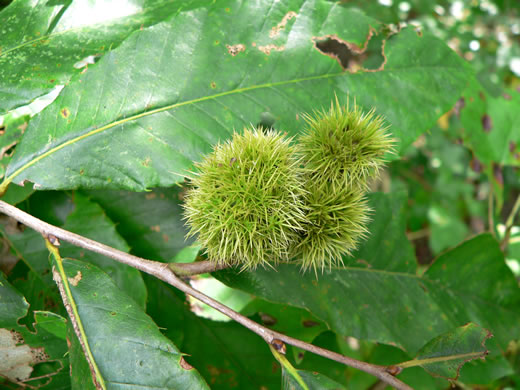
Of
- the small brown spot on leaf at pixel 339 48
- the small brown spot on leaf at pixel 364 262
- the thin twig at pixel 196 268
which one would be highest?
the small brown spot on leaf at pixel 339 48

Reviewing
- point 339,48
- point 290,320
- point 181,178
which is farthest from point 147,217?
point 339,48

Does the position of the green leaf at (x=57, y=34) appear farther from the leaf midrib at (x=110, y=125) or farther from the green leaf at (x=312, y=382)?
the green leaf at (x=312, y=382)

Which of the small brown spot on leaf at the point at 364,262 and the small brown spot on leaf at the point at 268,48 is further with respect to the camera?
the small brown spot on leaf at the point at 364,262

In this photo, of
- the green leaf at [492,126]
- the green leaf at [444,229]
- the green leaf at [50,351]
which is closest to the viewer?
the green leaf at [50,351]

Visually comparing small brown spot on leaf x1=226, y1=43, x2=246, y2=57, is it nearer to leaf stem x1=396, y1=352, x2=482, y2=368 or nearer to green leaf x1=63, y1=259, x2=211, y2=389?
green leaf x1=63, y1=259, x2=211, y2=389

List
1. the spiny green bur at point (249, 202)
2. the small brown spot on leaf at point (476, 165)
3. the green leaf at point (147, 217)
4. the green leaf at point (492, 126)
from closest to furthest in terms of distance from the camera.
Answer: the spiny green bur at point (249, 202) → the green leaf at point (147, 217) → the green leaf at point (492, 126) → the small brown spot on leaf at point (476, 165)

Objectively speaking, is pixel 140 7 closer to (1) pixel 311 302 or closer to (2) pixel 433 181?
(1) pixel 311 302

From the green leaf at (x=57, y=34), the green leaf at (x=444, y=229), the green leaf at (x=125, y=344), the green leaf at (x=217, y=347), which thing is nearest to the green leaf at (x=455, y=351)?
the green leaf at (x=125, y=344)

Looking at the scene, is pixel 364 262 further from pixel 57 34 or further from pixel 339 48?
pixel 57 34
